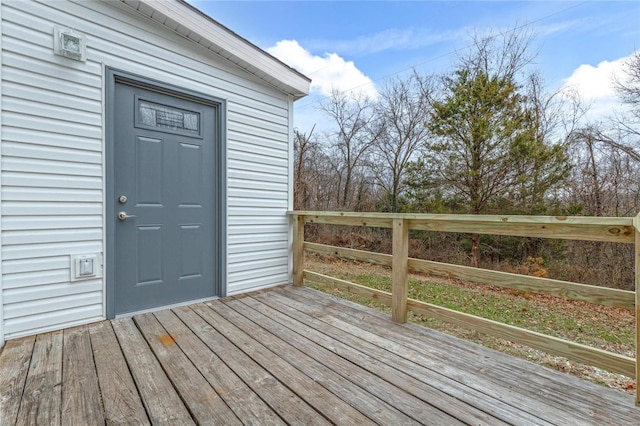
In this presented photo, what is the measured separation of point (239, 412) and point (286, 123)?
9.90 ft

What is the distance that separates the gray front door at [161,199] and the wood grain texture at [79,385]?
492 mm

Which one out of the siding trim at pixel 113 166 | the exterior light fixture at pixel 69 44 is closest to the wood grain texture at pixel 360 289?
the siding trim at pixel 113 166

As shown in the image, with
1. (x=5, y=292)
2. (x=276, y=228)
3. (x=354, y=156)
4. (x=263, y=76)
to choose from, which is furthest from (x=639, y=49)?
(x=5, y=292)

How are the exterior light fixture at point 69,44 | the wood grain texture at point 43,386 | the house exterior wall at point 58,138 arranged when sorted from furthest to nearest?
the exterior light fixture at point 69,44 → the house exterior wall at point 58,138 → the wood grain texture at point 43,386

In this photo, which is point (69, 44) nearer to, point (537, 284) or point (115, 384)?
point (115, 384)

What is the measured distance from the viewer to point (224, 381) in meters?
1.54

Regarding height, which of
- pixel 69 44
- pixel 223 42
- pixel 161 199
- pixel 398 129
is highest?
pixel 398 129

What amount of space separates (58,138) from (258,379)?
220 cm

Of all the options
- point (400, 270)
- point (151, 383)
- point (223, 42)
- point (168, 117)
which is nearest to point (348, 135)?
point (223, 42)

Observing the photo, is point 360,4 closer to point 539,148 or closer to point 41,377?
point 539,148

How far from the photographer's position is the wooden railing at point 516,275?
1.48 m

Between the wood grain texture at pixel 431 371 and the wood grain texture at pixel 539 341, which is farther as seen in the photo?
the wood grain texture at pixel 539 341

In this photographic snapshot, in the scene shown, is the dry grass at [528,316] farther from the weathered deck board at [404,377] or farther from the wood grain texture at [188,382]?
the wood grain texture at [188,382]

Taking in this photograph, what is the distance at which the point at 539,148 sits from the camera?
6039 millimetres
